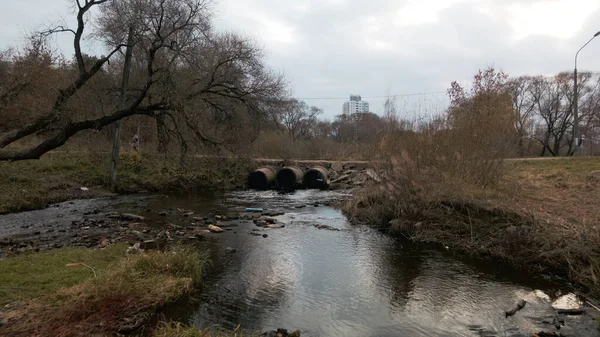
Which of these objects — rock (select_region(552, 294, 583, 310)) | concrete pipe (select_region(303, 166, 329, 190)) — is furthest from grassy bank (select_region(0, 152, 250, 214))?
rock (select_region(552, 294, 583, 310))

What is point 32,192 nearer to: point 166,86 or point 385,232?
point 166,86

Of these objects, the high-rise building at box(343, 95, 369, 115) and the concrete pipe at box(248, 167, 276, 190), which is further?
the high-rise building at box(343, 95, 369, 115)

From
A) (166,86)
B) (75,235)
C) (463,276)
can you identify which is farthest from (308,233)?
(166,86)

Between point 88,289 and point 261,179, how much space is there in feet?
60.9

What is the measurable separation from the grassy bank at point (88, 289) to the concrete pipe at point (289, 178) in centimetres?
1651

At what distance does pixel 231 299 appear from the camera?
6.91 metres

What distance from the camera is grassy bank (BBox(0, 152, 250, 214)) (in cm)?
1694

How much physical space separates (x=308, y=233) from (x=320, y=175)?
1287cm

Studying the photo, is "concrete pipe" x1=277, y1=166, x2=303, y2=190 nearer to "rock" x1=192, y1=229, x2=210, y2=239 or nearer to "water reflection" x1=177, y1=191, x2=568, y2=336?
"rock" x1=192, y1=229, x2=210, y2=239

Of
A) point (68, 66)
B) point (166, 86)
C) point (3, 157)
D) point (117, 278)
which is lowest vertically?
point (117, 278)

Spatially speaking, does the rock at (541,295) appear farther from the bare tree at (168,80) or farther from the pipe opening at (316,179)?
the pipe opening at (316,179)

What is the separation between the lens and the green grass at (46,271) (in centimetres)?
623

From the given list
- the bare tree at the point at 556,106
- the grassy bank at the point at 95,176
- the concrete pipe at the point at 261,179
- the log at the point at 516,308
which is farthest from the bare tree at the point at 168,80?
the bare tree at the point at 556,106

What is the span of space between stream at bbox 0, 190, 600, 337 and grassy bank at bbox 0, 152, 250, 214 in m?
4.98
